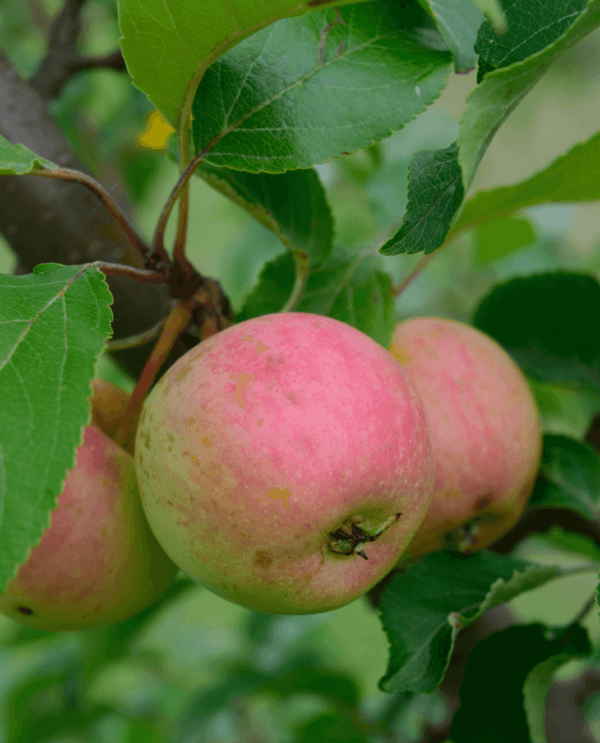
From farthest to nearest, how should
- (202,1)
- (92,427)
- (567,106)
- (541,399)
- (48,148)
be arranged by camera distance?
1. (567,106)
2. (541,399)
3. (48,148)
4. (92,427)
5. (202,1)

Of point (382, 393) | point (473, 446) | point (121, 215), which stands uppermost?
point (121, 215)

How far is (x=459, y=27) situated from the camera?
1.45ft

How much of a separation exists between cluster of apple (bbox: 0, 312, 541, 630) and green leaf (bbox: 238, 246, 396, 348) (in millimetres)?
115

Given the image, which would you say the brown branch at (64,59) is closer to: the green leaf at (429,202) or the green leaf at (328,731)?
the green leaf at (429,202)

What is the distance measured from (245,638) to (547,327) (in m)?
0.79

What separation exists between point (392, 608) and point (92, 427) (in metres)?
0.27

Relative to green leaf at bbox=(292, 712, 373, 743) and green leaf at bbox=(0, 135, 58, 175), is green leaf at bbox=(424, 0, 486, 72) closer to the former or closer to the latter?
green leaf at bbox=(0, 135, 58, 175)

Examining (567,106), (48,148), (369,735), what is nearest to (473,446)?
(48,148)

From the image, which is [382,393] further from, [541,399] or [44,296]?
[541,399]

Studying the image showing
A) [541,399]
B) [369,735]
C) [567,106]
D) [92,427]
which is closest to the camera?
[92,427]

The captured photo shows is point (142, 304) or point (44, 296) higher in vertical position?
point (44, 296)

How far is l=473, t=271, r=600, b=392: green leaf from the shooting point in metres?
0.72

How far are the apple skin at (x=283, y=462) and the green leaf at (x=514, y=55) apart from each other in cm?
14

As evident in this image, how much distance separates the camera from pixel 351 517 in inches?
16.9
